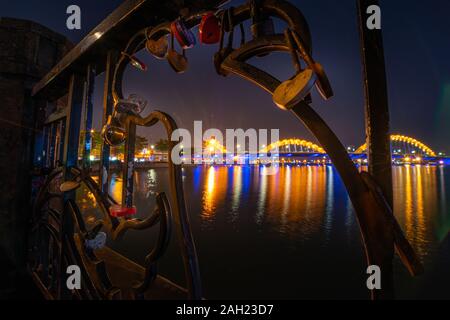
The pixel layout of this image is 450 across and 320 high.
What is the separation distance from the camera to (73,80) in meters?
2.09

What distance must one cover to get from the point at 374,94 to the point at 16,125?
3.37 m

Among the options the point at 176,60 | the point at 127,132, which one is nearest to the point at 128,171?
the point at 127,132

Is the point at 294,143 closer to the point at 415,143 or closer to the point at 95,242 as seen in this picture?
the point at 415,143

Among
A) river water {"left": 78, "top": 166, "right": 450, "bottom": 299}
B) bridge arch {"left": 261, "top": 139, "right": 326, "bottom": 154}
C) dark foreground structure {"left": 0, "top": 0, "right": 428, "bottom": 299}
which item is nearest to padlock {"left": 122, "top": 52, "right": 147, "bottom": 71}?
dark foreground structure {"left": 0, "top": 0, "right": 428, "bottom": 299}

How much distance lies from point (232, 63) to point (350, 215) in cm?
1732

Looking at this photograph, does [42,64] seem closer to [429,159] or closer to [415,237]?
[415,237]

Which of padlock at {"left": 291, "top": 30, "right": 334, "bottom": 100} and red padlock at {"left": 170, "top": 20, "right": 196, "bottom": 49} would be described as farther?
red padlock at {"left": 170, "top": 20, "right": 196, "bottom": 49}

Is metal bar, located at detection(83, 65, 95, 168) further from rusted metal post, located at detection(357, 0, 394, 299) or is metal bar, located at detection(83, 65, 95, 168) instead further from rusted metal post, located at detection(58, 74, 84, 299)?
rusted metal post, located at detection(357, 0, 394, 299)

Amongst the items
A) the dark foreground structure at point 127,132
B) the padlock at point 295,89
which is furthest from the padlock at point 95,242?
the padlock at point 295,89

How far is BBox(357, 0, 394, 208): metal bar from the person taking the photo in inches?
32.8

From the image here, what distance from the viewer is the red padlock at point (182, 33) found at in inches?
46.4

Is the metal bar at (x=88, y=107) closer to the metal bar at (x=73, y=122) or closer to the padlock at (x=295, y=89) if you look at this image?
the metal bar at (x=73, y=122)

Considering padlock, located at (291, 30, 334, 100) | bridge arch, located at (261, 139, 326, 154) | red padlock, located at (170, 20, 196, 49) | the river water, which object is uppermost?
bridge arch, located at (261, 139, 326, 154)
